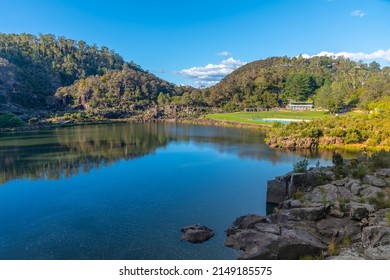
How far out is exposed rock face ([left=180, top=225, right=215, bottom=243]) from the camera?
1561cm

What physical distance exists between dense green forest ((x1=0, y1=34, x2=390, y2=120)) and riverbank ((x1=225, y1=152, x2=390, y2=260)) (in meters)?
66.2

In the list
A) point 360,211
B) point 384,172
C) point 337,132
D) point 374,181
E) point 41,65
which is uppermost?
point 41,65

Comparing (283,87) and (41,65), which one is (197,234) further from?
(41,65)

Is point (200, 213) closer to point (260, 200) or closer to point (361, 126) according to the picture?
point (260, 200)

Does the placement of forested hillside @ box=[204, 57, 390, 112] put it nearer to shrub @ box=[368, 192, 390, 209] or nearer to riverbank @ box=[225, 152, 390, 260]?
riverbank @ box=[225, 152, 390, 260]

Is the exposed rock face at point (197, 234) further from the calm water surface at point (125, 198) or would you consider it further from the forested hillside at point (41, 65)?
the forested hillside at point (41, 65)

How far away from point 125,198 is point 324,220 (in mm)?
13289

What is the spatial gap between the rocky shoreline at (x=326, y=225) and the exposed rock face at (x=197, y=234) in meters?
1.06

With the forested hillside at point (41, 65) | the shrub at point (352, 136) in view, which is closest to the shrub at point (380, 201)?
the shrub at point (352, 136)

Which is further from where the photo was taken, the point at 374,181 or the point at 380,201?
the point at 374,181

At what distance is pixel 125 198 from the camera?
886 inches

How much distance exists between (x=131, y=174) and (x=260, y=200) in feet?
43.4

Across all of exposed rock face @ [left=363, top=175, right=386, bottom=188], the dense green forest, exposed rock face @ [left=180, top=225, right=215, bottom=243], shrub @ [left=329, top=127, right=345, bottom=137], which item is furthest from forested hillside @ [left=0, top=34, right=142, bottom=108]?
exposed rock face @ [left=363, top=175, right=386, bottom=188]

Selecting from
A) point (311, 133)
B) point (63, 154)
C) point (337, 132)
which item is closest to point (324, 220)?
point (311, 133)
